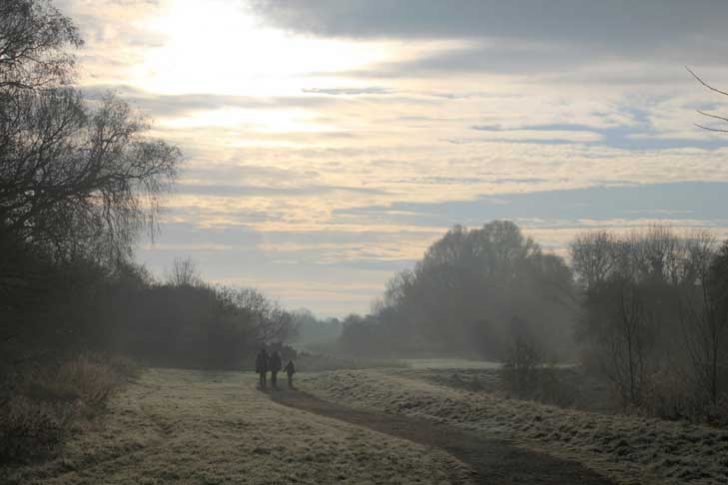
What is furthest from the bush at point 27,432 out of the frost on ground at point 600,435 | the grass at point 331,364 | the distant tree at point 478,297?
the distant tree at point 478,297

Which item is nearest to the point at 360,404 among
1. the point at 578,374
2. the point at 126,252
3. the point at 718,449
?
the point at 126,252

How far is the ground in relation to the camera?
590 inches

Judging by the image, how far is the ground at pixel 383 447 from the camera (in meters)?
15.0

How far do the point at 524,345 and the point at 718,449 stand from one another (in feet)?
84.6

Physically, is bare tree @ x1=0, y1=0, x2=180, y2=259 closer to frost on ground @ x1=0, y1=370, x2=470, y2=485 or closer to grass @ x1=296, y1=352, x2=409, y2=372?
frost on ground @ x1=0, y1=370, x2=470, y2=485

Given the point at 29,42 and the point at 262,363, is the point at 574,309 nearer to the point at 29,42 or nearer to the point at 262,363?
the point at 262,363

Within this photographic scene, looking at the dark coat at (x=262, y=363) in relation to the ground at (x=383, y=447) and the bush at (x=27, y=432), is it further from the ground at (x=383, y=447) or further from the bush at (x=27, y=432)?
the bush at (x=27, y=432)

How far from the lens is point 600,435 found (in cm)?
1802

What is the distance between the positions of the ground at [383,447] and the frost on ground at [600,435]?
4cm

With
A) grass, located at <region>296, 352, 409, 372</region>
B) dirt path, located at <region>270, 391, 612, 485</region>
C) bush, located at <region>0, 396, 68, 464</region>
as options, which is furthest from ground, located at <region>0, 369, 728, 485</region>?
grass, located at <region>296, 352, 409, 372</region>

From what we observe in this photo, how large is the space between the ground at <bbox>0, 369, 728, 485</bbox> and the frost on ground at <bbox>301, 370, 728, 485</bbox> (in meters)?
0.04

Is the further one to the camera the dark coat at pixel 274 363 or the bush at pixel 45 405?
the dark coat at pixel 274 363

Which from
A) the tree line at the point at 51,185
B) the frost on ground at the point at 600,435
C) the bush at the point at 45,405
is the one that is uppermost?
the tree line at the point at 51,185

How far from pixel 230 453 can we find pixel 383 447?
3.53 meters
